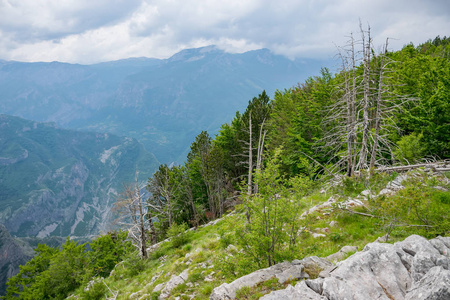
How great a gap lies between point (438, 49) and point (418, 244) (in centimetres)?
7019

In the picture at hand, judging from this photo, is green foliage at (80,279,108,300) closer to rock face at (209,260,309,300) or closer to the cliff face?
rock face at (209,260,309,300)

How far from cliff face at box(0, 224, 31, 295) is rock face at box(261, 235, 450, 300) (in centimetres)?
14967

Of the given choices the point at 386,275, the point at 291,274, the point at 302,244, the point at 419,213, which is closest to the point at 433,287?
the point at 386,275

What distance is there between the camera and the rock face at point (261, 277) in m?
6.79

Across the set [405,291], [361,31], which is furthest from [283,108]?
[405,291]

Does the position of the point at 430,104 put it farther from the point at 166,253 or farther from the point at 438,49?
the point at 438,49

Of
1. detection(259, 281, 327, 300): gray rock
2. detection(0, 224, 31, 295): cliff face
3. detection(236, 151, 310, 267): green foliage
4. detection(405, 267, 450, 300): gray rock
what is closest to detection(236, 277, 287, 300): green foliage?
detection(259, 281, 327, 300): gray rock

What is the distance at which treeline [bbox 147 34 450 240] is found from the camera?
13.0 m

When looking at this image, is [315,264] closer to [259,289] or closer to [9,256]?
[259,289]

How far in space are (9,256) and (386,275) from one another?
161950 mm

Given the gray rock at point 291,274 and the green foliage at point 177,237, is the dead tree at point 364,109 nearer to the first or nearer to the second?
the gray rock at point 291,274

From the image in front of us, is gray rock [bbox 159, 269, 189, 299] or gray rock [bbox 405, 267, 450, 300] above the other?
gray rock [bbox 405, 267, 450, 300]

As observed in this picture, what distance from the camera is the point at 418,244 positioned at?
6199 mm

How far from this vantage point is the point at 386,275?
5582mm
